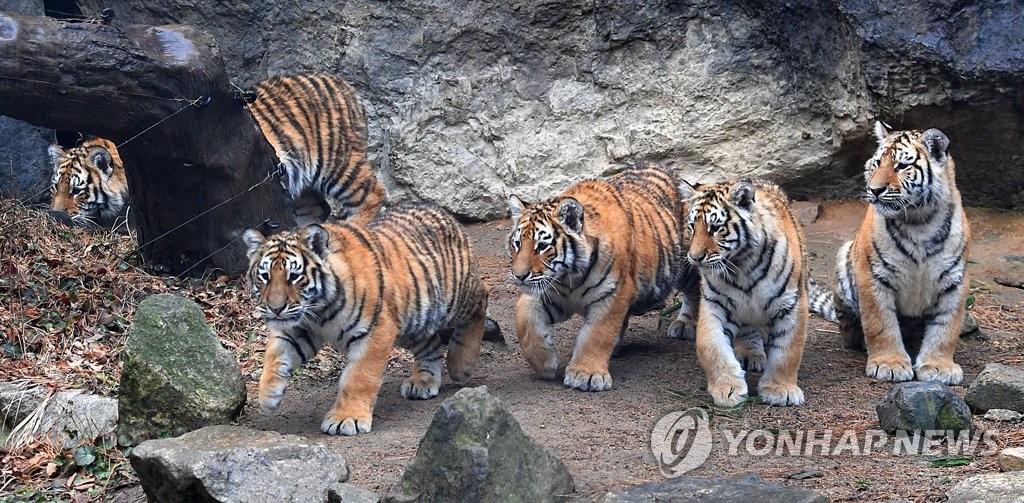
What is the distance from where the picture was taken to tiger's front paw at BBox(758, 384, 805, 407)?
5574 millimetres

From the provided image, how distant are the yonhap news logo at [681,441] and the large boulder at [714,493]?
44 centimetres

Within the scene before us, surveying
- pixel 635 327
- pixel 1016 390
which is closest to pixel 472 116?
pixel 635 327

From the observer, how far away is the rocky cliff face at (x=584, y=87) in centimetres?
888

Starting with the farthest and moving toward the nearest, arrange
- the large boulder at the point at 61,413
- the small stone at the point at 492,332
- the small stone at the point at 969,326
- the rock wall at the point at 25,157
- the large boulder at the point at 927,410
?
the rock wall at the point at 25,157
the small stone at the point at 492,332
the small stone at the point at 969,326
the large boulder at the point at 61,413
the large boulder at the point at 927,410

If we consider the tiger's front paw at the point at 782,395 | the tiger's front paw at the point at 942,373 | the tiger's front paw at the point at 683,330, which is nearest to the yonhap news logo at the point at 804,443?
the tiger's front paw at the point at 782,395

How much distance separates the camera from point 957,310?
6.12 meters

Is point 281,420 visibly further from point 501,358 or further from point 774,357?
point 774,357

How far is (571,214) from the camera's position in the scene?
19.1 ft

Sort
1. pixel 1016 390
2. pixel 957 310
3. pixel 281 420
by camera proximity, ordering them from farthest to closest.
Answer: pixel 957 310
pixel 281 420
pixel 1016 390

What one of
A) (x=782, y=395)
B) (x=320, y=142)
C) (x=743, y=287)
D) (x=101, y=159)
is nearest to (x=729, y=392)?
(x=782, y=395)

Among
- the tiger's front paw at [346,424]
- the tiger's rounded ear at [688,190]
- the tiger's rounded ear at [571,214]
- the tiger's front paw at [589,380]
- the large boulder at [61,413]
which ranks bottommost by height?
the large boulder at [61,413]

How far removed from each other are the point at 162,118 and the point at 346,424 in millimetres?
2296

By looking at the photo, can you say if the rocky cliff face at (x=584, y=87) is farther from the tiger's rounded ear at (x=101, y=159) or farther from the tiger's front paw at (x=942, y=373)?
the tiger's front paw at (x=942, y=373)

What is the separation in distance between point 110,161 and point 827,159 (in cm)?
559
